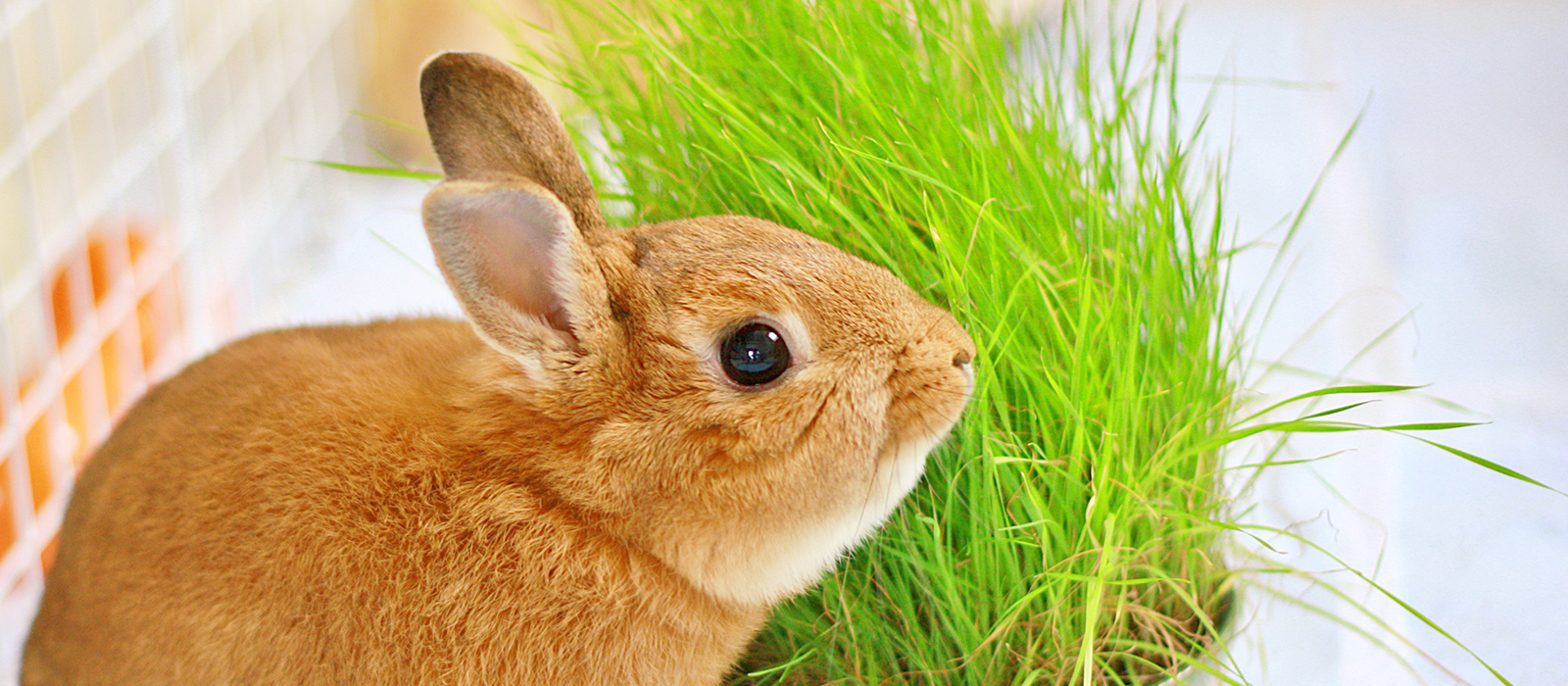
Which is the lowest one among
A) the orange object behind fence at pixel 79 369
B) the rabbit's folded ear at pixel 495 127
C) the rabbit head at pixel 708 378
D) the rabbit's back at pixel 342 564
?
the orange object behind fence at pixel 79 369

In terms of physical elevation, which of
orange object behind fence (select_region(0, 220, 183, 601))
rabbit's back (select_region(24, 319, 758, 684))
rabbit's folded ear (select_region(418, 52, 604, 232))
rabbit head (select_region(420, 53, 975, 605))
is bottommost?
orange object behind fence (select_region(0, 220, 183, 601))

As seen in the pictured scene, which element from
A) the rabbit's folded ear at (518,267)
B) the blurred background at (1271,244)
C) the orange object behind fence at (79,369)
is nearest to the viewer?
the rabbit's folded ear at (518,267)

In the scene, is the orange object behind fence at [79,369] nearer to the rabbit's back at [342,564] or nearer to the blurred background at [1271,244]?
the blurred background at [1271,244]

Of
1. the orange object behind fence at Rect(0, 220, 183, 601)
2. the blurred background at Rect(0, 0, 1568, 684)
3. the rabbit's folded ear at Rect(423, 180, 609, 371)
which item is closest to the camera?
the rabbit's folded ear at Rect(423, 180, 609, 371)

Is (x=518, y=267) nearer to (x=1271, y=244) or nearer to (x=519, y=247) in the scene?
(x=519, y=247)

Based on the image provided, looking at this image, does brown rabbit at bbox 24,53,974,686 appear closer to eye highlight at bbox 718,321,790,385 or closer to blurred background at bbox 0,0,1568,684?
eye highlight at bbox 718,321,790,385

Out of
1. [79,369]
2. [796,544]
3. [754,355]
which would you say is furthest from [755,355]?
[79,369]

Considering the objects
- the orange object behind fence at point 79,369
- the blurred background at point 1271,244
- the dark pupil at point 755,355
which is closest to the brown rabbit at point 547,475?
the dark pupil at point 755,355

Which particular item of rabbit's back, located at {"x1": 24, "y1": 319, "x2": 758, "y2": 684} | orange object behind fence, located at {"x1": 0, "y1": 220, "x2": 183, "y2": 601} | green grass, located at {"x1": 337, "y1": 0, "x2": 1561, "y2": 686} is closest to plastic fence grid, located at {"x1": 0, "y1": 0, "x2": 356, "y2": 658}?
orange object behind fence, located at {"x1": 0, "y1": 220, "x2": 183, "y2": 601}
